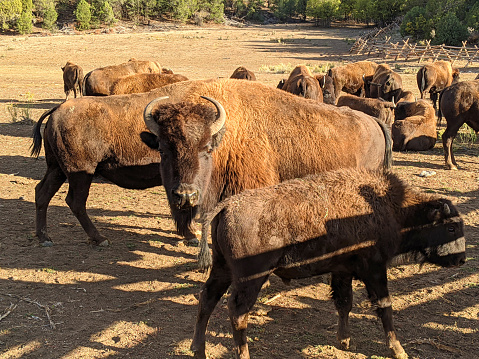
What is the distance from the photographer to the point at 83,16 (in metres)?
58.6

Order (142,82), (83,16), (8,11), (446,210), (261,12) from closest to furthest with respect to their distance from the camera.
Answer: (446,210) → (142,82) → (8,11) → (83,16) → (261,12)

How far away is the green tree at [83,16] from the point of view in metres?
58.5

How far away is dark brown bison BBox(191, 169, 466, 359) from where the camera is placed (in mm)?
3971

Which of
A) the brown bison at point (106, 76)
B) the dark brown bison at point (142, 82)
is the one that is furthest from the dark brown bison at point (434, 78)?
the dark brown bison at point (142, 82)

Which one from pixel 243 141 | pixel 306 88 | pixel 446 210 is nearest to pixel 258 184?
pixel 243 141

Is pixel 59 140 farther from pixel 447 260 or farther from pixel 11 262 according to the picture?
pixel 447 260

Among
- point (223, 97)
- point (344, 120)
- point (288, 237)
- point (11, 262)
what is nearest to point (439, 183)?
point (344, 120)

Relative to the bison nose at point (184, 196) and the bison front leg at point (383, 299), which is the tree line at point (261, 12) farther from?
the bison nose at point (184, 196)

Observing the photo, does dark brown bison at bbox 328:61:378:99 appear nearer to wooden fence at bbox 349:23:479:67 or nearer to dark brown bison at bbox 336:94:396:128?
dark brown bison at bbox 336:94:396:128

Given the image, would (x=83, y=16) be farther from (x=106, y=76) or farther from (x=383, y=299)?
(x=383, y=299)

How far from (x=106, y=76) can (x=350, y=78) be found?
993 cm

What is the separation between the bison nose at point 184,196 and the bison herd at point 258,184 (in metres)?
0.01

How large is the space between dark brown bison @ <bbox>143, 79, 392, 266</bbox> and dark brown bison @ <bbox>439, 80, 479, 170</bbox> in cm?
548

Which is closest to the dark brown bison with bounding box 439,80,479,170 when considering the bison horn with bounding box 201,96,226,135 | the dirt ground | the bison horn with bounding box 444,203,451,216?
the dirt ground
